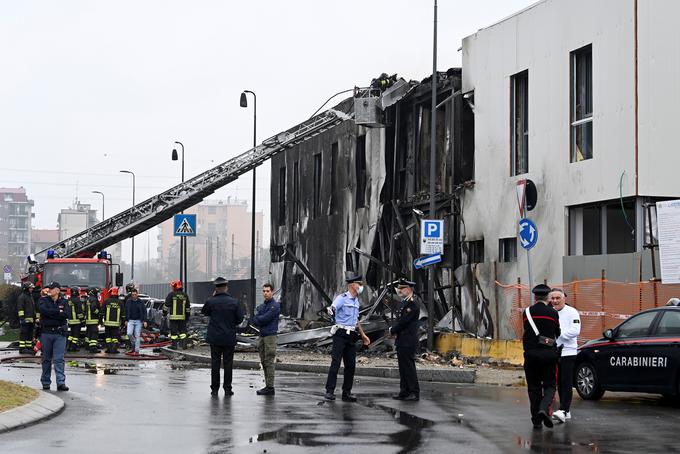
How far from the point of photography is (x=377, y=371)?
23.0 metres

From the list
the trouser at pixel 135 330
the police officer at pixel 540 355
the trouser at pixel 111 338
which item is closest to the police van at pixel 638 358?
the police officer at pixel 540 355

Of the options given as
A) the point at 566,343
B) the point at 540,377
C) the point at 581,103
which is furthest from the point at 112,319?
the point at 540,377

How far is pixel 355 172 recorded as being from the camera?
38062 mm

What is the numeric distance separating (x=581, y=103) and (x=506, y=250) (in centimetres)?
439

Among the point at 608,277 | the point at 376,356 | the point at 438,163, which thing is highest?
the point at 438,163

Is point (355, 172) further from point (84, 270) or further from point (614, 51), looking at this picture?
point (614, 51)

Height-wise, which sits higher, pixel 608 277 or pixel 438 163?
pixel 438 163

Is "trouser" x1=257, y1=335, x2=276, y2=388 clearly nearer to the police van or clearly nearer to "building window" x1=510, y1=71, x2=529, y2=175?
the police van

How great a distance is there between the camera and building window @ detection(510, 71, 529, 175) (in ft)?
89.9

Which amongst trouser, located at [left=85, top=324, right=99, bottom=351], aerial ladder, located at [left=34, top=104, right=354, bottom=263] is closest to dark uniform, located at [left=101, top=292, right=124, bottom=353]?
trouser, located at [left=85, top=324, right=99, bottom=351]

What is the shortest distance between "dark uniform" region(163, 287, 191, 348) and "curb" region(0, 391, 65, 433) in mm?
13357

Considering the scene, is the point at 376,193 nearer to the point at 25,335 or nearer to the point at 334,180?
the point at 334,180

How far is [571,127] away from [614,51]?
2.19 meters

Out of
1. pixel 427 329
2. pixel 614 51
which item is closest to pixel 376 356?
pixel 427 329
